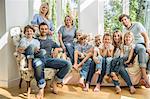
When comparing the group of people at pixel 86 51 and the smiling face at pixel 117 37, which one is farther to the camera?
the smiling face at pixel 117 37

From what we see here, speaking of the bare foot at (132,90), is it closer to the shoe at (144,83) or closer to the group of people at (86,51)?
the group of people at (86,51)

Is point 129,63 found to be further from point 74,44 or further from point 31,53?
point 31,53

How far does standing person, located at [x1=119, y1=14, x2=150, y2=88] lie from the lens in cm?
421

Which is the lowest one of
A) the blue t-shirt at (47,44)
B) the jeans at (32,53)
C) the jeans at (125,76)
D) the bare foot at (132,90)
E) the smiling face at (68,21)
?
the bare foot at (132,90)

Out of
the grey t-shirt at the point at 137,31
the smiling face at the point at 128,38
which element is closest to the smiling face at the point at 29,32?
the smiling face at the point at 128,38

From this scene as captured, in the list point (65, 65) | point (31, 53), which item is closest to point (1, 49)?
point (31, 53)

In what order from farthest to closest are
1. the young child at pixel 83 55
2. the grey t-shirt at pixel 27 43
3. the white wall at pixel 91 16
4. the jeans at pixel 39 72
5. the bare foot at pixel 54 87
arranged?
the white wall at pixel 91 16, the young child at pixel 83 55, the bare foot at pixel 54 87, the grey t-shirt at pixel 27 43, the jeans at pixel 39 72

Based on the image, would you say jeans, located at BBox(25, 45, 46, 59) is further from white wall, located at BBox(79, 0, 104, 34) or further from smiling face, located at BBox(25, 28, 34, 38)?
white wall, located at BBox(79, 0, 104, 34)

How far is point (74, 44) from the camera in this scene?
4.64m

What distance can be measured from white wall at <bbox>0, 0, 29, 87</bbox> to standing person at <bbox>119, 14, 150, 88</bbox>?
1.78 m

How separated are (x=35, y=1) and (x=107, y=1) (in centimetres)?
158

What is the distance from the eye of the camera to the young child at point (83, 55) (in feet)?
14.4

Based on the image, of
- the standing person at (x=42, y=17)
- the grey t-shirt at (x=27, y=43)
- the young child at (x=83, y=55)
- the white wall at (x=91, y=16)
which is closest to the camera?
the grey t-shirt at (x=27, y=43)

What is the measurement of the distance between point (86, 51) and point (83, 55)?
89mm
